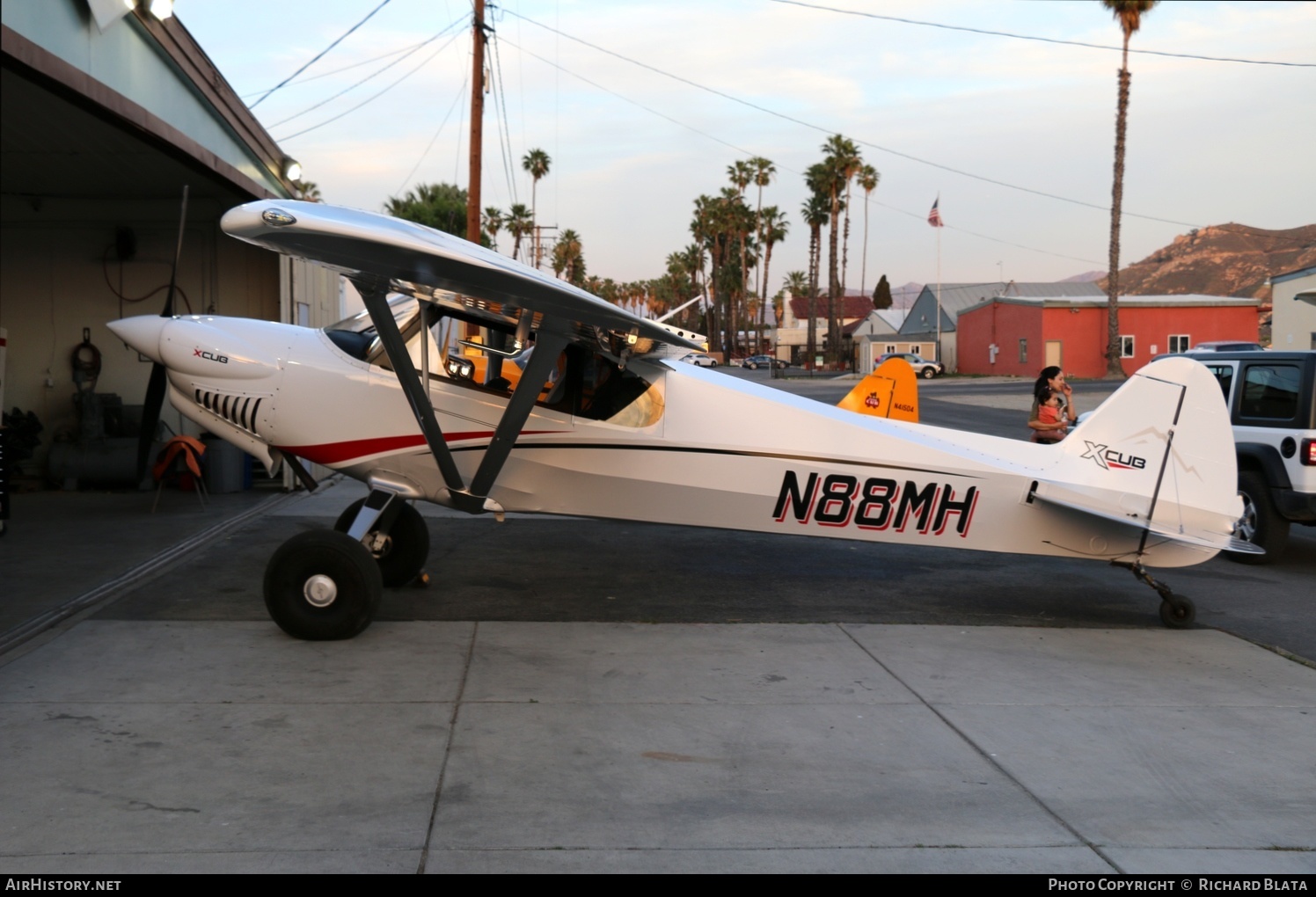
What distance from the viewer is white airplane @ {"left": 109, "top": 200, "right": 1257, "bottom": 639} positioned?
6.85 m

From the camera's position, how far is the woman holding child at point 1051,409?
1070 cm

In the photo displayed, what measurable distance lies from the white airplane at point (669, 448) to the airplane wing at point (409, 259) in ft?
2.23

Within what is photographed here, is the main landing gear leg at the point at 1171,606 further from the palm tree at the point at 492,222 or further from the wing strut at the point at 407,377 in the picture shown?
the palm tree at the point at 492,222

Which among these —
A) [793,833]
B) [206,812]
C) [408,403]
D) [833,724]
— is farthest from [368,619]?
[793,833]

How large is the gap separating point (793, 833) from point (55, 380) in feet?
41.8

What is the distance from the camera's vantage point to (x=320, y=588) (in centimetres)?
622

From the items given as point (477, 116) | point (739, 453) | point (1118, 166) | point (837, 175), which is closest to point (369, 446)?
point (739, 453)

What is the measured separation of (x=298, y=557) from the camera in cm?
614

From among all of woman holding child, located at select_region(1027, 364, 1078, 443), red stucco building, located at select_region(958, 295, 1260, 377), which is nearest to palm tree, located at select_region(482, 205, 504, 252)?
red stucco building, located at select_region(958, 295, 1260, 377)

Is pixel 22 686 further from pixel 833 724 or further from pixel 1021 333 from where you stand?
pixel 1021 333

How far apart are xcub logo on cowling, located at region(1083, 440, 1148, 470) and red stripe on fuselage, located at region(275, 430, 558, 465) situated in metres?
3.74

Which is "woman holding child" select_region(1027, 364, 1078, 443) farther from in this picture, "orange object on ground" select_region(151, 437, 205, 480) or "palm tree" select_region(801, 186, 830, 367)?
"palm tree" select_region(801, 186, 830, 367)

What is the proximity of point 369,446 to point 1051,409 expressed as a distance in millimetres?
7239

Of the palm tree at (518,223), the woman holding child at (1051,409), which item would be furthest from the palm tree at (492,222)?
the woman holding child at (1051,409)
